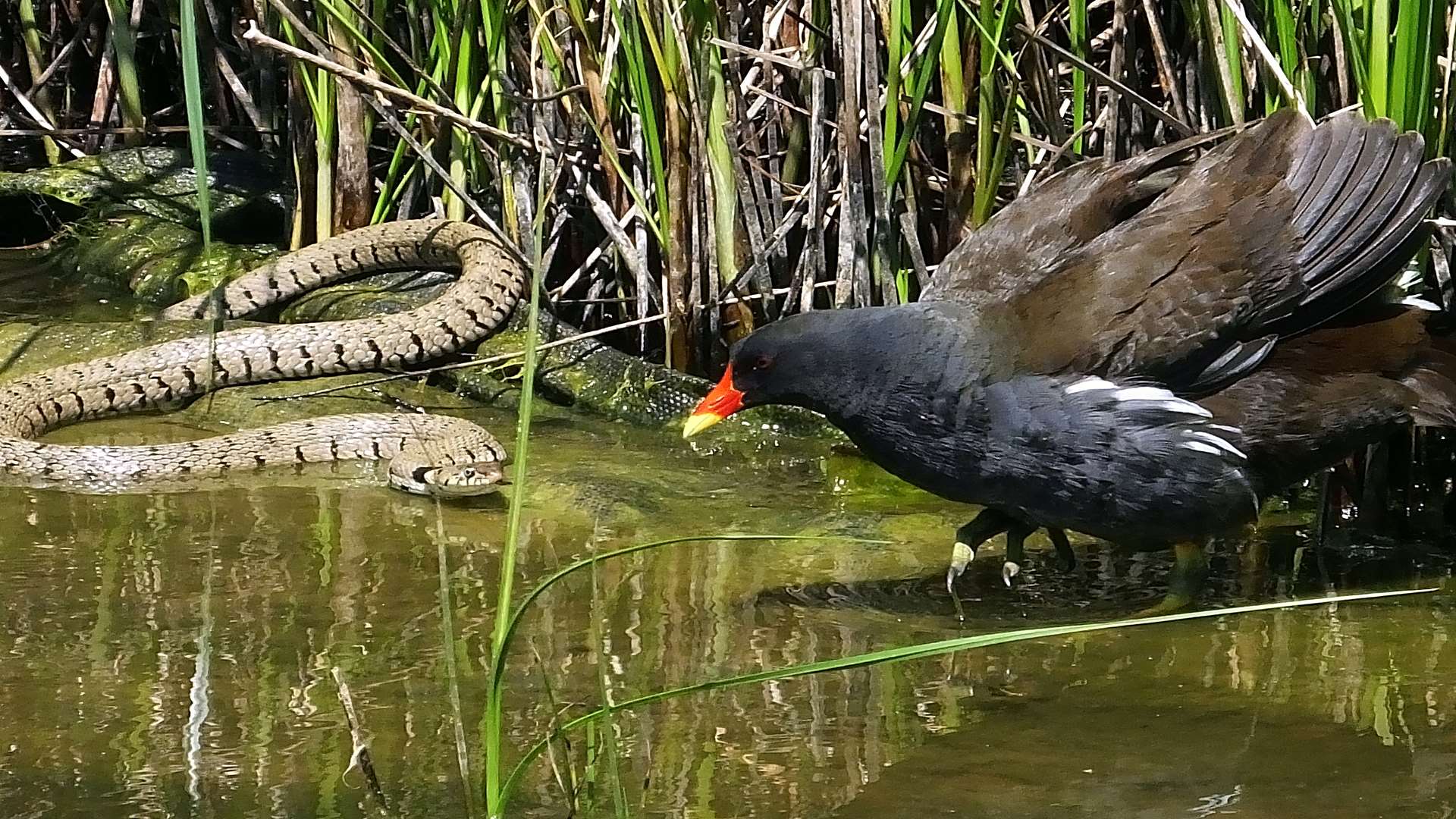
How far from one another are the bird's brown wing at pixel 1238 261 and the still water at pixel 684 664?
32.6 inches

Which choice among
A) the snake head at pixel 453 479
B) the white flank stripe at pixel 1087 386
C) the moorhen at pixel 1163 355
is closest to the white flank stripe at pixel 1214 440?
the moorhen at pixel 1163 355

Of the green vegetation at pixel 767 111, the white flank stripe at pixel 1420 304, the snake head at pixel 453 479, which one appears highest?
the green vegetation at pixel 767 111

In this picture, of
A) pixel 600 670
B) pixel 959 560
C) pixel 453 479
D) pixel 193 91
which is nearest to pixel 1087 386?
pixel 959 560

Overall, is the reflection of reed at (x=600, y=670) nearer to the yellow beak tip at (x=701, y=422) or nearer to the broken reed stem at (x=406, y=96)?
A: the yellow beak tip at (x=701, y=422)

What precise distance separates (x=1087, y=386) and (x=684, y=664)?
1.30 m

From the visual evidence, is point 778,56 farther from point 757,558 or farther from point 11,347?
point 11,347

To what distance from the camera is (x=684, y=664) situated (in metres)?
4.48

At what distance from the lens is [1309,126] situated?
4.85m

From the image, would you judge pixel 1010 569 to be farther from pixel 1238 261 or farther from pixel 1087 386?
pixel 1238 261

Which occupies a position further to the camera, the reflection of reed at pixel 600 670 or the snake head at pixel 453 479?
the snake head at pixel 453 479

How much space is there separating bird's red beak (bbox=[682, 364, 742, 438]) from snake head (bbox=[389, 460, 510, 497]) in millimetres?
1443

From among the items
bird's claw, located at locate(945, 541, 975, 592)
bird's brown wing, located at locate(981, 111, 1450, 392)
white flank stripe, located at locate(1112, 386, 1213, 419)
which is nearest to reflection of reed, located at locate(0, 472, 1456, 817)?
bird's claw, located at locate(945, 541, 975, 592)

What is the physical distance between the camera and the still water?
3586mm

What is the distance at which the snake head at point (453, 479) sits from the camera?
6.11 meters
